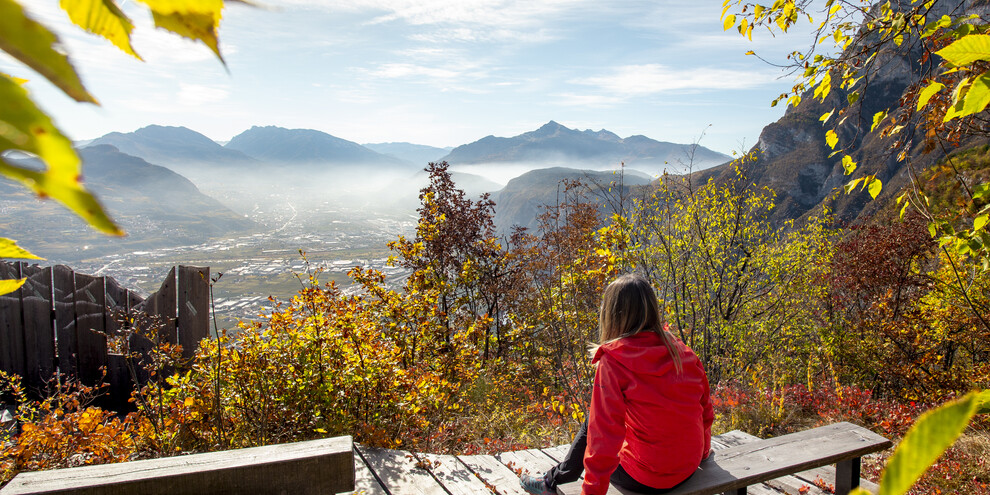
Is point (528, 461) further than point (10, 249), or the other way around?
point (528, 461)

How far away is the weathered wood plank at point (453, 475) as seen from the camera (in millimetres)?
3146

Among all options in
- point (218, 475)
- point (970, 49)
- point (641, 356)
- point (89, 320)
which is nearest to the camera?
point (970, 49)

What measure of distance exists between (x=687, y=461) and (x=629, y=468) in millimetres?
288

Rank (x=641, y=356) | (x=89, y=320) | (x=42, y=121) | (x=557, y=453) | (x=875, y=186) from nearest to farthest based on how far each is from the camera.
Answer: (x=42, y=121), (x=641, y=356), (x=875, y=186), (x=557, y=453), (x=89, y=320)

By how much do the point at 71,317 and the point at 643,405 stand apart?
17.8ft

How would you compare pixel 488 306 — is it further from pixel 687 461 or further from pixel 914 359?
pixel 687 461

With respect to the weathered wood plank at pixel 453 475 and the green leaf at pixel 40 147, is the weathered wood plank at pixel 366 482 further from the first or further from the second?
the green leaf at pixel 40 147

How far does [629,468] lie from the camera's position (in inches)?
106

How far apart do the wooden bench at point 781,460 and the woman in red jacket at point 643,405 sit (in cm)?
10

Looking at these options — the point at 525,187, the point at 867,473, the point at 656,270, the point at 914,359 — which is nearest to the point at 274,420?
the point at 867,473

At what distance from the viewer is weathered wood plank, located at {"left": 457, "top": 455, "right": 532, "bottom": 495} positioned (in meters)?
3.22

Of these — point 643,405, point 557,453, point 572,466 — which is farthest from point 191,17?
point 557,453

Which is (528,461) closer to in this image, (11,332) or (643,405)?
(643,405)

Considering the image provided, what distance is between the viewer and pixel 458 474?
10.9 feet
